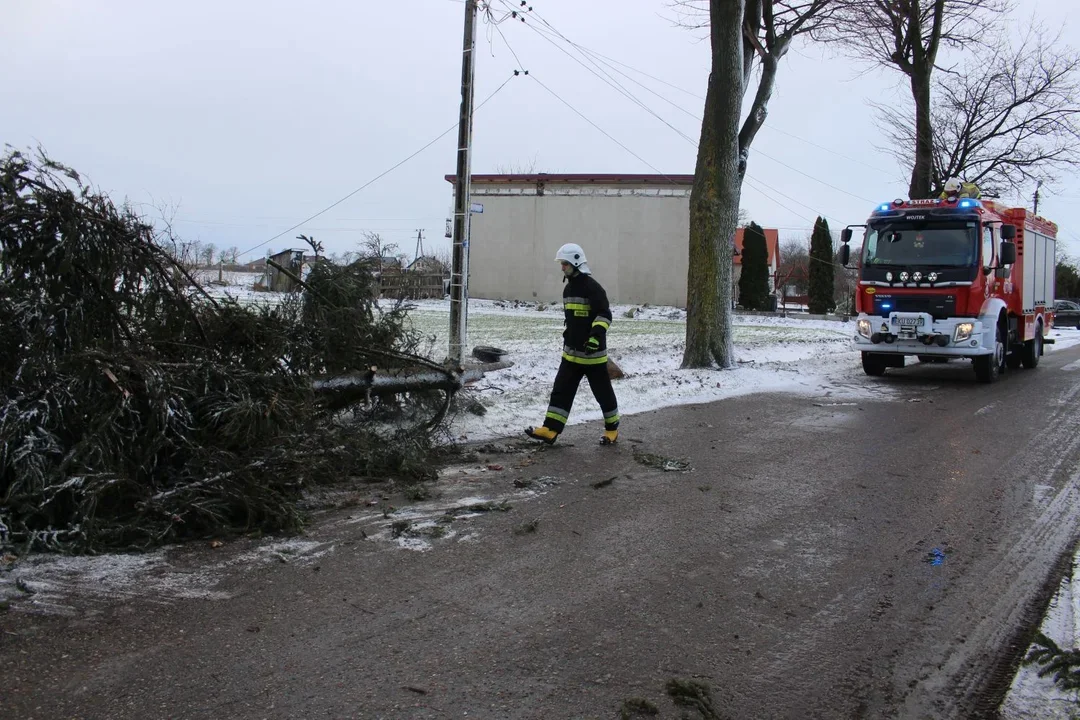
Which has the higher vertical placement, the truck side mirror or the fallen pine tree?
the truck side mirror

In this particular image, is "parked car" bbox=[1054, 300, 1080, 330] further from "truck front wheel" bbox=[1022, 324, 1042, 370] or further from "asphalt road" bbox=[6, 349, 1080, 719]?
"asphalt road" bbox=[6, 349, 1080, 719]

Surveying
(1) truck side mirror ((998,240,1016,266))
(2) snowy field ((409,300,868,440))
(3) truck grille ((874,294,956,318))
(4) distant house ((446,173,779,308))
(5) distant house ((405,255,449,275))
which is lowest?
(2) snowy field ((409,300,868,440))

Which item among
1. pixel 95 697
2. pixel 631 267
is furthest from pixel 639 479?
pixel 631 267

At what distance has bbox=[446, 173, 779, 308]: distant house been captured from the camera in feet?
136

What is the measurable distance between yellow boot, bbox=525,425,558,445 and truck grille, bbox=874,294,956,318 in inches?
318

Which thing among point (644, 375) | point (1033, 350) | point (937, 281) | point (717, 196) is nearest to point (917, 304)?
point (937, 281)

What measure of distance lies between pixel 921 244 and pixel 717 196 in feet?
11.2

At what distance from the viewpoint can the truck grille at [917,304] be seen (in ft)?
42.9

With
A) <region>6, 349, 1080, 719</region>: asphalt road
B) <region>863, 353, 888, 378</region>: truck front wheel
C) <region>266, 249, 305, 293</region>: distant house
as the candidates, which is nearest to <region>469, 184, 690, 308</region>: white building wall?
<region>863, 353, 888, 378</region>: truck front wheel

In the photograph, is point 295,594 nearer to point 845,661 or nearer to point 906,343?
point 845,661

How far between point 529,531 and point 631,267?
37764 millimetres

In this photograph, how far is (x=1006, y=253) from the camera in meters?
13.7

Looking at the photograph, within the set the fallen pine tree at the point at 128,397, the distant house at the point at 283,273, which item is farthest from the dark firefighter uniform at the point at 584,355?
the distant house at the point at 283,273

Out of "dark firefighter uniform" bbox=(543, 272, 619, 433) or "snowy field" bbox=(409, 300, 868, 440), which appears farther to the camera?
"snowy field" bbox=(409, 300, 868, 440)
